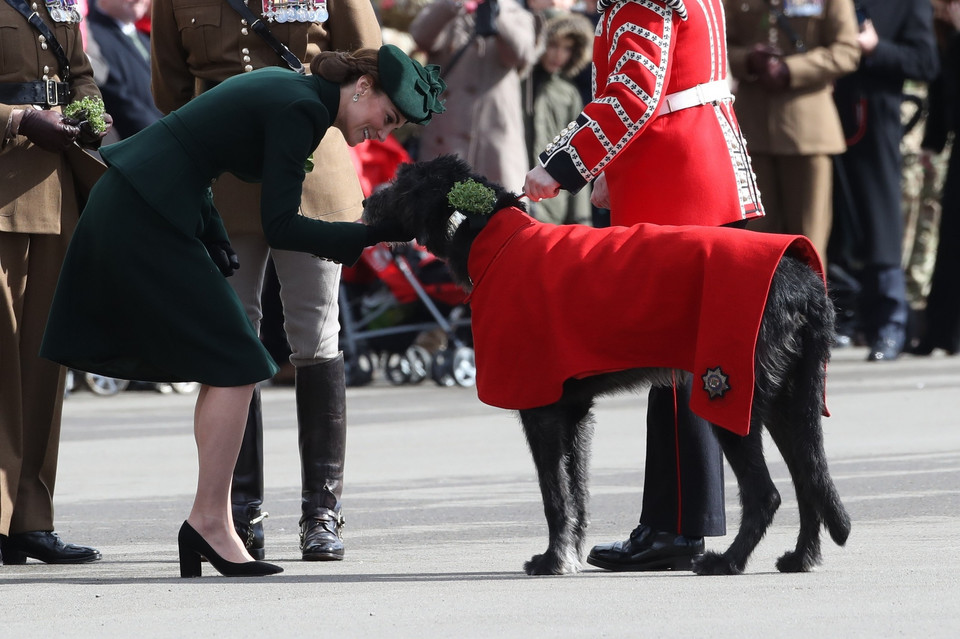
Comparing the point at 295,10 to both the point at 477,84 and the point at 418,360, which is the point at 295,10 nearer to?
the point at 477,84

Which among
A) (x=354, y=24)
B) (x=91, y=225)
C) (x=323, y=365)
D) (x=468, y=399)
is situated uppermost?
(x=354, y=24)

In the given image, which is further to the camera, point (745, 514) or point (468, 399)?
point (468, 399)

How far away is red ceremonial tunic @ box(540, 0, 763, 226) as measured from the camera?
5547 millimetres

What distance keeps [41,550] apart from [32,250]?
3.34 ft

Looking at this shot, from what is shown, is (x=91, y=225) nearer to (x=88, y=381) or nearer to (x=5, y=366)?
(x=5, y=366)

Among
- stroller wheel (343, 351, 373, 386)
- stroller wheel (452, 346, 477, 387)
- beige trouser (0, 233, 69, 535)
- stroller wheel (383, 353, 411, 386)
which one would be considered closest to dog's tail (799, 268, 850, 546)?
beige trouser (0, 233, 69, 535)

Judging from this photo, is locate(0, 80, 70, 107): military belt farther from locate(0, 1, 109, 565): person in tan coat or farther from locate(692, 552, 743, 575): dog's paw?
locate(692, 552, 743, 575): dog's paw

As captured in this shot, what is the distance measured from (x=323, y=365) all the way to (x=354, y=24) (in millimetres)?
1187

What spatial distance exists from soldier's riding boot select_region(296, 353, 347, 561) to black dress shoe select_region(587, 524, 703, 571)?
37.6 inches

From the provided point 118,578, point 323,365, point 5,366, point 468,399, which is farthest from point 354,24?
point 468,399

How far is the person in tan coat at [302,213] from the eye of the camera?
617 centimetres

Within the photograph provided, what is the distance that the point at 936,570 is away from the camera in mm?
5309

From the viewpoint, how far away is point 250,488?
20.4 feet

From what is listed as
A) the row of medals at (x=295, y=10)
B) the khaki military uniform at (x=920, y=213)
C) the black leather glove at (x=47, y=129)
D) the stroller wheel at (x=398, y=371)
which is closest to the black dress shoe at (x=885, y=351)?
the khaki military uniform at (x=920, y=213)
